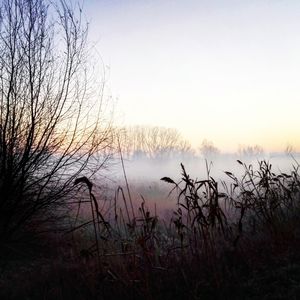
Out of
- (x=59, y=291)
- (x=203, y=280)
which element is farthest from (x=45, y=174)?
(x=203, y=280)

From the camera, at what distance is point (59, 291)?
178 inches

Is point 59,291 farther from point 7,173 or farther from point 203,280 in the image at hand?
point 7,173

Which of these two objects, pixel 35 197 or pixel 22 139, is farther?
pixel 35 197

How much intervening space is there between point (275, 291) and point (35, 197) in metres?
5.75

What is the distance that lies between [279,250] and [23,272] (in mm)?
4992

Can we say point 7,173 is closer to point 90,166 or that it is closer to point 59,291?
point 90,166

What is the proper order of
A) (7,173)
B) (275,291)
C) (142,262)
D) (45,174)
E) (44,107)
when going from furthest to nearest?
(45,174) < (44,107) < (7,173) < (142,262) < (275,291)

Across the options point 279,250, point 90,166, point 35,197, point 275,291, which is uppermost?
point 90,166

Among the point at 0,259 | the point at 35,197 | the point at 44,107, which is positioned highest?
the point at 44,107

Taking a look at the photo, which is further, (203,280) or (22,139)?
(22,139)

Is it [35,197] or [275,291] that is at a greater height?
[35,197]

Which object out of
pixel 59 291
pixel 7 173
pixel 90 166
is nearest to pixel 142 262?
pixel 59 291

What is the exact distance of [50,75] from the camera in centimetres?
763

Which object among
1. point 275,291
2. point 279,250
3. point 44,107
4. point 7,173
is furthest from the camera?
point 44,107
